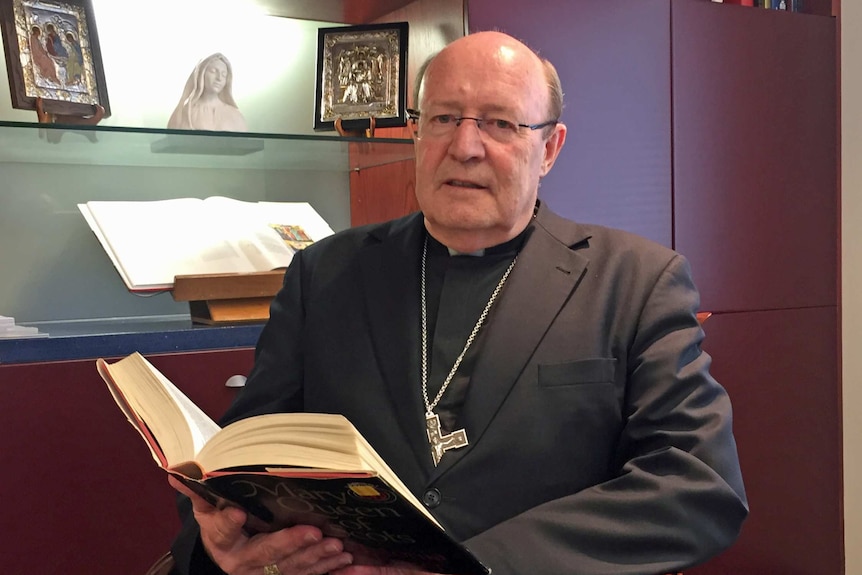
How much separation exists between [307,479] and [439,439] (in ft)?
1.62

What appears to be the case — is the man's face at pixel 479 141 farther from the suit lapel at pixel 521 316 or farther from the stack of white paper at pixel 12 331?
the stack of white paper at pixel 12 331

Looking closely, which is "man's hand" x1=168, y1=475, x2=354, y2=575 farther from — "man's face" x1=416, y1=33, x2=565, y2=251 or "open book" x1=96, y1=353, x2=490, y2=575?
"man's face" x1=416, y1=33, x2=565, y2=251

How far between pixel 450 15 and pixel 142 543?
1.31 meters

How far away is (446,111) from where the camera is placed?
132cm

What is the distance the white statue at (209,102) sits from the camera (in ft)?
→ 6.31

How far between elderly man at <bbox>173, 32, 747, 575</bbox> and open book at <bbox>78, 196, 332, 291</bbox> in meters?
0.46

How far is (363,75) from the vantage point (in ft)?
6.75

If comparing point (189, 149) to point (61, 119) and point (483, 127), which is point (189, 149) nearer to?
point (61, 119)

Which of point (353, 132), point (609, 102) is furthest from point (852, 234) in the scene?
point (353, 132)

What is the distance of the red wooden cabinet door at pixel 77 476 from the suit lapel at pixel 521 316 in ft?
2.29

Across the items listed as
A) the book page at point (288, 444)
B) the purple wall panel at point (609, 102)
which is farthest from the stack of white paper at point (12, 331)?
the purple wall panel at point (609, 102)

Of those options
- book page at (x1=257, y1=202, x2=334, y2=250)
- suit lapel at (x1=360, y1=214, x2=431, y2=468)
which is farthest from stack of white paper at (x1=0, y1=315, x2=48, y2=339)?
suit lapel at (x1=360, y1=214, x2=431, y2=468)

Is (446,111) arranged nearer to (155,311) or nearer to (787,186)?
(155,311)

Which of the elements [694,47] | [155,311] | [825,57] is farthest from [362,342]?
[825,57]
